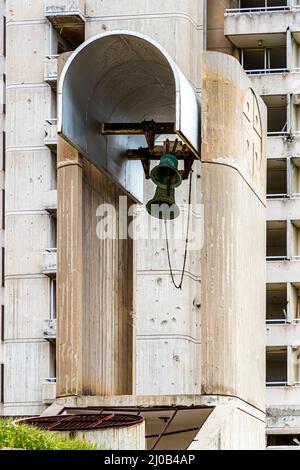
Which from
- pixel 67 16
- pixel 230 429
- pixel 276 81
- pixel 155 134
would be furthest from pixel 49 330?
pixel 230 429

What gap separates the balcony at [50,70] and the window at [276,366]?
13.3 meters

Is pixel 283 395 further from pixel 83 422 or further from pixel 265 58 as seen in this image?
pixel 83 422

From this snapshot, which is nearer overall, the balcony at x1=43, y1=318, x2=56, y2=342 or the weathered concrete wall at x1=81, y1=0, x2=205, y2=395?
the weathered concrete wall at x1=81, y1=0, x2=205, y2=395

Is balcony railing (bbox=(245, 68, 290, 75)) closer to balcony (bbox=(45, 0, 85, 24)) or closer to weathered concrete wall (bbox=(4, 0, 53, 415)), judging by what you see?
balcony (bbox=(45, 0, 85, 24))

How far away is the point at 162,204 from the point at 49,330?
4290cm

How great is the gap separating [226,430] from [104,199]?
609 cm

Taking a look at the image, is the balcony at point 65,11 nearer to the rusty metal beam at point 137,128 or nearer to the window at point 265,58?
the window at point 265,58

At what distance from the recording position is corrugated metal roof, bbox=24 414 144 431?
115 feet

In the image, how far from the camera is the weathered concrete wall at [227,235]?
3909 cm

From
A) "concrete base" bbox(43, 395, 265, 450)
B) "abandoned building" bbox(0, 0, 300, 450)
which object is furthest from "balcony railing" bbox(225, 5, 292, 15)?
"concrete base" bbox(43, 395, 265, 450)

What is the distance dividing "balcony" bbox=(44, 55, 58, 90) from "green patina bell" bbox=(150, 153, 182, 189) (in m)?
43.5

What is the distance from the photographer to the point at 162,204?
136ft

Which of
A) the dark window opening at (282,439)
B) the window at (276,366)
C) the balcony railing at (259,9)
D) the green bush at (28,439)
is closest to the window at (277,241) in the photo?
the window at (276,366)
